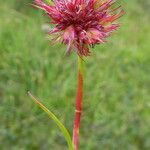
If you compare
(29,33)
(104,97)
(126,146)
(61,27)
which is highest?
(61,27)

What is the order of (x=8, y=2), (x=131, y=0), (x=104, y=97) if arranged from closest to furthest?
1. (x=104, y=97)
2. (x=8, y=2)
3. (x=131, y=0)

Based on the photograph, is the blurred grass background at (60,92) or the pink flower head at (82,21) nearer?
the pink flower head at (82,21)

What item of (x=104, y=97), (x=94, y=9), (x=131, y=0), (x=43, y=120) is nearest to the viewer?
(x=94, y=9)

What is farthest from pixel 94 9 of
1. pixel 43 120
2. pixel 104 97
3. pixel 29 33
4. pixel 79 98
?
pixel 29 33

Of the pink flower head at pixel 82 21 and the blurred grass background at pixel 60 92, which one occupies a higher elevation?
the pink flower head at pixel 82 21

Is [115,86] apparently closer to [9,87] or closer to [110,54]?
[110,54]

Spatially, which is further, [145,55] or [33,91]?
[145,55]
